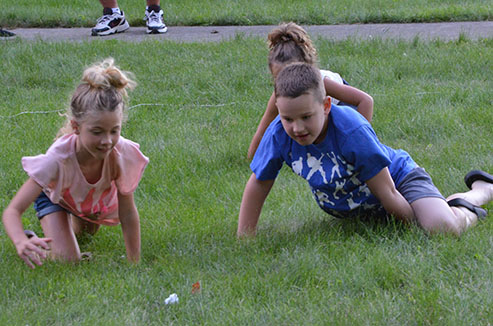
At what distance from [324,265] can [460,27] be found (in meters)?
5.85

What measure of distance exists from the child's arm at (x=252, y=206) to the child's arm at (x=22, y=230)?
1091mm

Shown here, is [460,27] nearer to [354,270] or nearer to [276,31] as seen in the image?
[276,31]

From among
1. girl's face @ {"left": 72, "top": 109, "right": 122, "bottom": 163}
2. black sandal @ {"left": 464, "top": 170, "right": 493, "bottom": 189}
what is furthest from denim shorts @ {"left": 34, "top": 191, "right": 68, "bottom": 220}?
black sandal @ {"left": 464, "top": 170, "right": 493, "bottom": 189}

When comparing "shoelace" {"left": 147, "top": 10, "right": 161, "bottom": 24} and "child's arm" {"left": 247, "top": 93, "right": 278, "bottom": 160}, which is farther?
"shoelace" {"left": 147, "top": 10, "right": 161, "bottom": 24}

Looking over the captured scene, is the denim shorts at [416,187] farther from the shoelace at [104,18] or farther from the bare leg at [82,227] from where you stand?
the shoelace at [104,18]

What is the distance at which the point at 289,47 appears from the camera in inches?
175

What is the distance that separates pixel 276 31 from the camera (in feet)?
14.9

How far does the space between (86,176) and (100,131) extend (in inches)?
15.9

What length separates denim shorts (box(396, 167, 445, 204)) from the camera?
3869 mm

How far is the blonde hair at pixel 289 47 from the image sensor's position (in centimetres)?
441

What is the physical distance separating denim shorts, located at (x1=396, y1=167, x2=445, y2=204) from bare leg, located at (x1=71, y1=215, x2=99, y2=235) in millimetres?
1794

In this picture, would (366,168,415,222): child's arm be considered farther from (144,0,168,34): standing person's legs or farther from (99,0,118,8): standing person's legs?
(99,0,118,8): standing person's legs

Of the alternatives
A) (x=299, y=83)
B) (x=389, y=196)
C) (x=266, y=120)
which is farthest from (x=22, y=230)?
(x=266, y=120)

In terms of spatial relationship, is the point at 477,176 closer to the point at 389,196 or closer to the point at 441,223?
the point at 441,223
